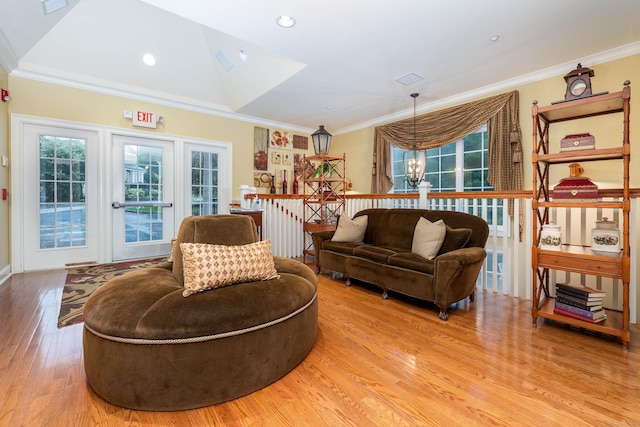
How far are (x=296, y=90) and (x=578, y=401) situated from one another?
14.1 ft

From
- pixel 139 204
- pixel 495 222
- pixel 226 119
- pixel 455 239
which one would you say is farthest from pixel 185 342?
pixel 226 119

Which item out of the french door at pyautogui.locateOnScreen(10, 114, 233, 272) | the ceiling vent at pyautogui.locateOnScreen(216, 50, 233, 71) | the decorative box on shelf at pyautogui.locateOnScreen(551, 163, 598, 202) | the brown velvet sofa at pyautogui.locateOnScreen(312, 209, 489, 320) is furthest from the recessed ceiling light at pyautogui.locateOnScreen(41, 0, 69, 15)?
the decorative box on shelf at pyautogui.locateOnScreen(551, 163, 598, 202)

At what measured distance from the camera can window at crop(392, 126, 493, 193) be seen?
4.34m

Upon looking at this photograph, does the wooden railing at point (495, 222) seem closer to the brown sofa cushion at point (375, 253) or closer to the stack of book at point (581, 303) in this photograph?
the stack of book at point (581, 303)

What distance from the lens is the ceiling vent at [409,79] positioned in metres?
3.79

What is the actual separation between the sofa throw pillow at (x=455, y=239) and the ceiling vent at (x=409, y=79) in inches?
85.2

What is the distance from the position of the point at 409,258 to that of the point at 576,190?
1.43 m

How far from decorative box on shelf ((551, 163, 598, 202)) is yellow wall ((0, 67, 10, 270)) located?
5.90 m

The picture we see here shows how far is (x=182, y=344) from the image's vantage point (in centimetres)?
140

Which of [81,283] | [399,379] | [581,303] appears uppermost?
[581,303]

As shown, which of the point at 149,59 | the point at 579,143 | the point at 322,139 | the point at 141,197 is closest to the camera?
the point at 579,143

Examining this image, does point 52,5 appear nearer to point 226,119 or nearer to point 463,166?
point 226,119

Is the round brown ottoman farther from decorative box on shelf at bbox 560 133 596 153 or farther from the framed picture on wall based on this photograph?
the framed picture on wall

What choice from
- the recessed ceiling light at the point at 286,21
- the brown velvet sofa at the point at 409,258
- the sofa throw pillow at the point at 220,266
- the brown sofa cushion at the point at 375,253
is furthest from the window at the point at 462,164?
the sofa throw pillow at the point at 220,266
